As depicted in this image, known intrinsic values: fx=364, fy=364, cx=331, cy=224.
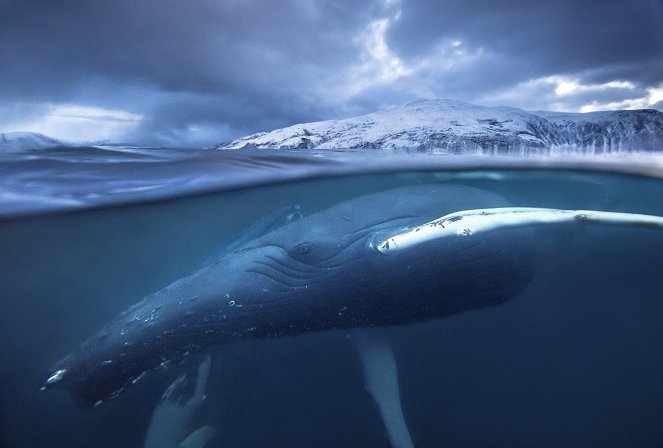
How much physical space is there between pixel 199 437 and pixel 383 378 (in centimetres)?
243

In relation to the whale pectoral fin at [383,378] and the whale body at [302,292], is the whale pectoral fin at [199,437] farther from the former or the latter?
the whale pectoral fin at [383,378]

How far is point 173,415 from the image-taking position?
13.9 feet

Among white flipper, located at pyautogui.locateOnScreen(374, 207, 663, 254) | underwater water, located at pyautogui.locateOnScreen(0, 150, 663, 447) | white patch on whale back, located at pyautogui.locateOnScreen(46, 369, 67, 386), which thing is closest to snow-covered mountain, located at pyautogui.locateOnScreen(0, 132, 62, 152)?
underwater water, located at pyautogui.locateOnScreen(0, 150, 663, 447)

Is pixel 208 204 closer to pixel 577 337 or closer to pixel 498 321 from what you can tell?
pixel 498 321

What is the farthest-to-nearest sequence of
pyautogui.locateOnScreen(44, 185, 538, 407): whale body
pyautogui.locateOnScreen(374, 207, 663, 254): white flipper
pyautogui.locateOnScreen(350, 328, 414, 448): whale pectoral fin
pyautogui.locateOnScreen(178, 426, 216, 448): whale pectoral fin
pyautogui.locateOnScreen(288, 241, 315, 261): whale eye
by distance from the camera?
1. pyautogui.locateOnScreen(178, 426, 216, 448): whale pectoral fin
2. pyautogui.locateOnScreen(288, 241, 315, 261): whale eye
3. pyautogui.locateOnScreen(374, 207, 663, 254): white flipper
4. pyautogui.locateOnScreen(350, 328, 414, 448): whale pectoral fin
5. pyautogui.locateOnScreen(44, 185, 538, 407): whale body

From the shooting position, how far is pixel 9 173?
5.96 metres

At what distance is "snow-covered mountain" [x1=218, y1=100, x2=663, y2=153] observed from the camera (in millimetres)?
5824

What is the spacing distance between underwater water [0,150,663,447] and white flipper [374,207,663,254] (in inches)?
13.1

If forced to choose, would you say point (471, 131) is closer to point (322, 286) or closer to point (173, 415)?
point (322, 286)

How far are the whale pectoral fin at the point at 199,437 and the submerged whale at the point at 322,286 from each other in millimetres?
1106

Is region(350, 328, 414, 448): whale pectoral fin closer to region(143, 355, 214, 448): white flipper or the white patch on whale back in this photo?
region(143, 355, 214, 448): white flipper

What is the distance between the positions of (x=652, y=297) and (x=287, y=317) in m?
6.83

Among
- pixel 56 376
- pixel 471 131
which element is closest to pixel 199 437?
pixel 56 376

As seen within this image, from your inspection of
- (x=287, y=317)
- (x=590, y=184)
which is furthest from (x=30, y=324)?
(x=590, y=184)
